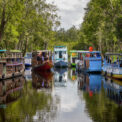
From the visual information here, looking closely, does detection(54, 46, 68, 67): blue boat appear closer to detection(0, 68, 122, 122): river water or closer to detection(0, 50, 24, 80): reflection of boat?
detection(0, 50, 24, 80): reflection of boat

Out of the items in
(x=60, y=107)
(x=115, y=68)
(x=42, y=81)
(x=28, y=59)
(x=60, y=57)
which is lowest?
(x=60, y=107)

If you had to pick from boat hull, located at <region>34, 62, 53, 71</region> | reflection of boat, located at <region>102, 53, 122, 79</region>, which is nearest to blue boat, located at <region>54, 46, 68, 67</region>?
boat hull, located at <region>34, 62, 53, 71</region>

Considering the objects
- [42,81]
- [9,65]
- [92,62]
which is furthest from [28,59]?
[42,81]

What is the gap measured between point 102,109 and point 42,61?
1228 inches

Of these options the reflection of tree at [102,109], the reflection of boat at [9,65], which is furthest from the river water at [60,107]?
the reflection of boat at [9,65]

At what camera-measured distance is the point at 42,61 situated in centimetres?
4569

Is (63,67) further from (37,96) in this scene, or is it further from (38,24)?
Result: (37,96)

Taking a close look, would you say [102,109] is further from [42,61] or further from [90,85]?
[42,61]

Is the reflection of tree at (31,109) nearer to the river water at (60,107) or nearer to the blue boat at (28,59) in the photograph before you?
the river water at (60,107)

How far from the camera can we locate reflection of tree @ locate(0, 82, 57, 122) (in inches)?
521

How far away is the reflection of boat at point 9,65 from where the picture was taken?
28672 mm

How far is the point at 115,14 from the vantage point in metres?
40.2

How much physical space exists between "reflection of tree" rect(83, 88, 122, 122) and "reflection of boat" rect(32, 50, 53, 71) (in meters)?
26.8

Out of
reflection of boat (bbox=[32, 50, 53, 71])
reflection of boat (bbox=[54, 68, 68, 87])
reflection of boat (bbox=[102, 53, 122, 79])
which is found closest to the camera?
reflection of boat (bbox=[54, 68, 68, 87])
